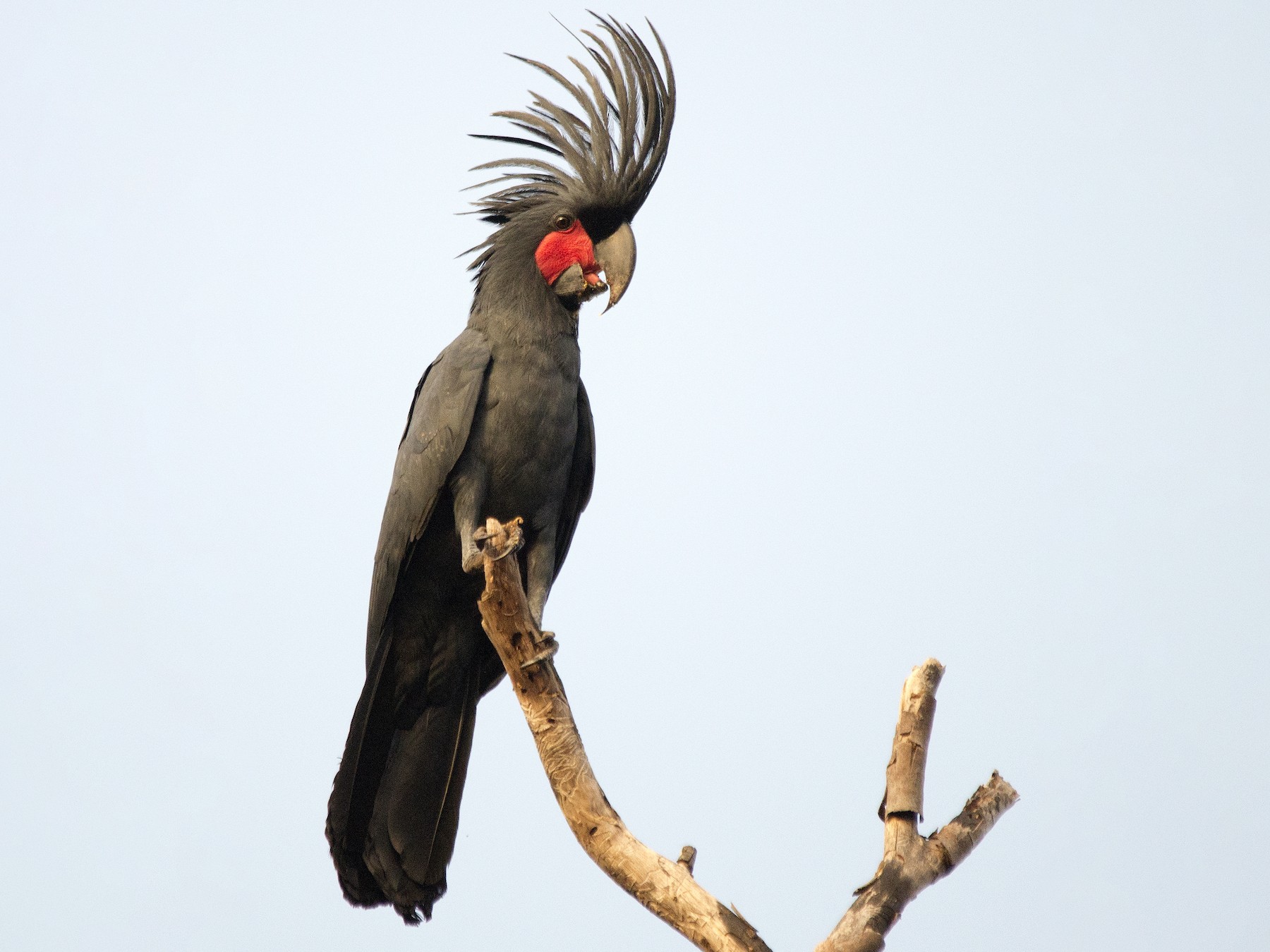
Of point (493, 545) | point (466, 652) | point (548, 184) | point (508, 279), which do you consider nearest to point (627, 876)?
point (493, 545)

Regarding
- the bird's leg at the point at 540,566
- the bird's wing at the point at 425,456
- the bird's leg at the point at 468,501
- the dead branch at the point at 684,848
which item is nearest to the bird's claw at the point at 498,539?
the dead branch at the point at 684,848

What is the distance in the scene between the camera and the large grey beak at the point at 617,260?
6016 mm

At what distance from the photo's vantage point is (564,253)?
605 cm

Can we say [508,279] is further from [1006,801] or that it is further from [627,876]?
[1006,801]

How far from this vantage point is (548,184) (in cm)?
639

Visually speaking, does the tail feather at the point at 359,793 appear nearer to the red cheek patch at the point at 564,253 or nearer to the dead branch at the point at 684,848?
the dead branch at the point at 684,848

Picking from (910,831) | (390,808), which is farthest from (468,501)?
(910,831)

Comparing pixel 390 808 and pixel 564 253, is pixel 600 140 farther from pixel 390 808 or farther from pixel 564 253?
pixel 390 808

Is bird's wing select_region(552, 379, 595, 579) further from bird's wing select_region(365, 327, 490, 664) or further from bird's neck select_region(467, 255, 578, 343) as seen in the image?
bird's wing select_region(365, 327, 490, 664)

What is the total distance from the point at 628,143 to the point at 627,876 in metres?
3.79

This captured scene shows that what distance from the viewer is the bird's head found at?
6.06m

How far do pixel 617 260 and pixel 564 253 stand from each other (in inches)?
11.0

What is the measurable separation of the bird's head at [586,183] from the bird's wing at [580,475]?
0.57 m

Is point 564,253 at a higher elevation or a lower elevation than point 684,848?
higher
